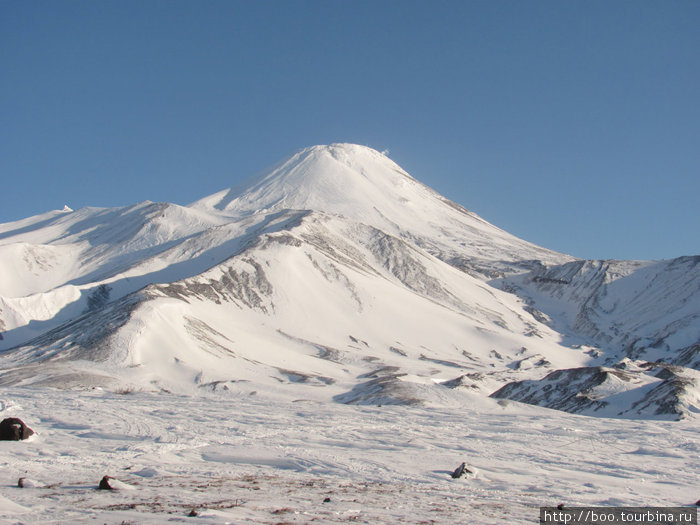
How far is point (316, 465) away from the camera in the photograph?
24.6m

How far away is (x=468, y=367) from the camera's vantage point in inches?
5108

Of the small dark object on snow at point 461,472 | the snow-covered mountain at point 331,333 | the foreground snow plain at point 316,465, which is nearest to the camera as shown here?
the foreground snow plain at point 316,465

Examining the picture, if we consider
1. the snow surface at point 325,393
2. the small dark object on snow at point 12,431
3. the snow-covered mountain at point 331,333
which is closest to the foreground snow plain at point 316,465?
the snow surface at point 325,393

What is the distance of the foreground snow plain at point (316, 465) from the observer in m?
Result: 15.9

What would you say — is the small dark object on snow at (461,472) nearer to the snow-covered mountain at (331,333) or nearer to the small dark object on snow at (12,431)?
the small dark object on snow at (12,431)

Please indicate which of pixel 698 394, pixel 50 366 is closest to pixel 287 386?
pixel 50 366

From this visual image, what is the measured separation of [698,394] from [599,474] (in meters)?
51.3

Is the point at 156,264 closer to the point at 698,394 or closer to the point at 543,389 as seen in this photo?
the point at 543,389

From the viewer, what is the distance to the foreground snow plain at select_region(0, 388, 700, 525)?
15.9 meters

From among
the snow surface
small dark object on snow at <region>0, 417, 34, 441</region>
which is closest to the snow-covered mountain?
the snow surface

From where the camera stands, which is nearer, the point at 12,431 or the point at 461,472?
the point at 461,472

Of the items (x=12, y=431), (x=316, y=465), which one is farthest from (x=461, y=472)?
(x=12, y=431)

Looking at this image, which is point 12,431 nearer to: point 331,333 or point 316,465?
point 316,465

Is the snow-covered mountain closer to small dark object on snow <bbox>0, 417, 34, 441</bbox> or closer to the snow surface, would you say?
the snow surface
